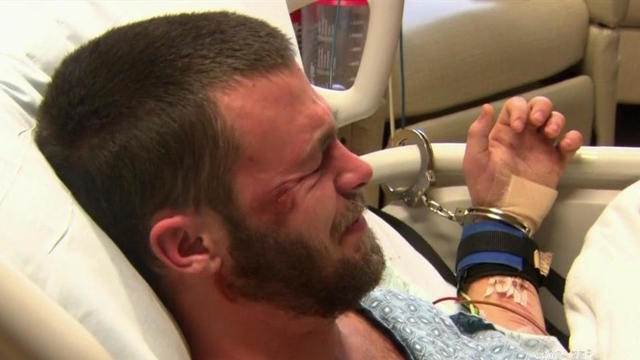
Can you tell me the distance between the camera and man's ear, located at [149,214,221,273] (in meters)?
0.72

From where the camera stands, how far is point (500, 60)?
1.77 m

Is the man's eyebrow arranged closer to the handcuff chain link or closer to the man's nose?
the man's nose

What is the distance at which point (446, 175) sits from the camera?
126 cm

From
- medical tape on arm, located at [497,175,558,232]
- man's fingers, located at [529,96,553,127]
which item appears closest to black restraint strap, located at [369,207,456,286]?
medical tape on arm, located at [497,175,558,232]

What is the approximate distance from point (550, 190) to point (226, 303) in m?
0.58

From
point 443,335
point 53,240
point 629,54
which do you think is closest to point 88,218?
point 53,240

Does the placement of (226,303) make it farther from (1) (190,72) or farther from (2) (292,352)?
(1) (190,72)

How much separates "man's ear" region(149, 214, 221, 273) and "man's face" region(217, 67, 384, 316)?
2 centimetres

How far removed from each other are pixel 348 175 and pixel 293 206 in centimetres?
7

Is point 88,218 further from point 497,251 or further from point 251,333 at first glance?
point 497,251

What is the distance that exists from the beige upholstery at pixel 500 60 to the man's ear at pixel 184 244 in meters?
0.94

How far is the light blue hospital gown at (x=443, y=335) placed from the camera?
94 centimetres

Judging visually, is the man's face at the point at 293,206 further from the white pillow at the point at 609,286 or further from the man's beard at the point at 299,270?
the white pillow at the point at 609,286

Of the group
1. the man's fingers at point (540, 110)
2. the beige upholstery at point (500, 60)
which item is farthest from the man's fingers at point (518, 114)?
the beige upholstery at point (500, 60)
